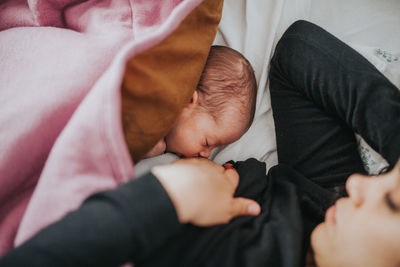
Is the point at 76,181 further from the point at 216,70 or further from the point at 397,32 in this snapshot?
the point at 397,32

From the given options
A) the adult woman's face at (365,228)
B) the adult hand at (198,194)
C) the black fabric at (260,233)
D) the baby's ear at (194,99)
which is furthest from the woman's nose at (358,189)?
the baby's ear at (194,99)

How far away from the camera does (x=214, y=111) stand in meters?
0.88

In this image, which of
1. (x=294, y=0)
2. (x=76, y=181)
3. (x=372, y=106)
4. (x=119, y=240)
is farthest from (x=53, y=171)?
(x=294, y=0)

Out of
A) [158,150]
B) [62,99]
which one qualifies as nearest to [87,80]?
[62,99]

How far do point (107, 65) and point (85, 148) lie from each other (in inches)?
11.2

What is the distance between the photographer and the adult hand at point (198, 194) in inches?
21.8

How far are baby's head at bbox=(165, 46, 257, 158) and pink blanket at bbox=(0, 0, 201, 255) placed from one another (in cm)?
22

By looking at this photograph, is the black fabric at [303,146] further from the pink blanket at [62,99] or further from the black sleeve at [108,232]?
the pink blanket at [62,99]

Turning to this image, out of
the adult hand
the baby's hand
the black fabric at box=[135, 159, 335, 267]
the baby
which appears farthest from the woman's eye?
the baby's hand

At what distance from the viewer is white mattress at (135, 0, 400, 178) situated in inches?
40.3

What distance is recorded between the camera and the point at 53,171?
1.84 ft

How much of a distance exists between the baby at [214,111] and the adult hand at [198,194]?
207 mm

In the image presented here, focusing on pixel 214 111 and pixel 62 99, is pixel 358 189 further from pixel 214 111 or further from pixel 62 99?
pixel 62 99

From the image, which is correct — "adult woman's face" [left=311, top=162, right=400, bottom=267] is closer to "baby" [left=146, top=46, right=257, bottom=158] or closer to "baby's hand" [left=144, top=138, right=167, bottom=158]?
"baby" [left=146, top=46, right=257, bottom=158]
